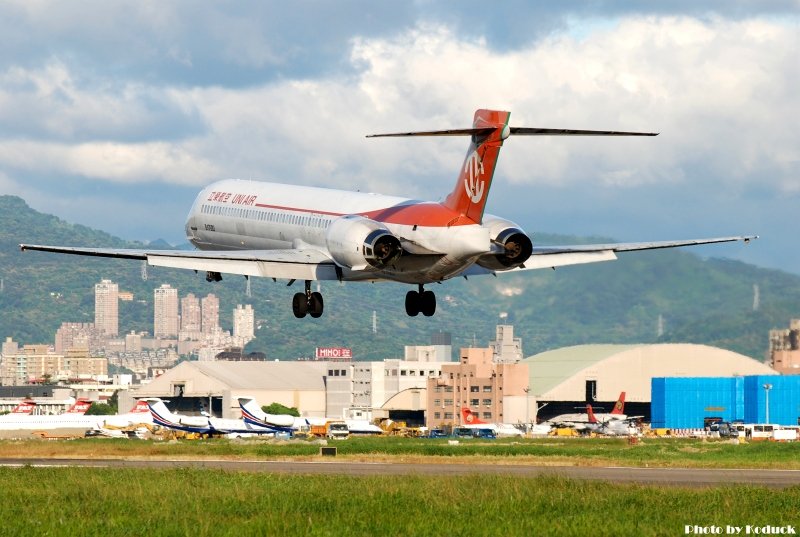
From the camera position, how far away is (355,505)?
38.7 meters

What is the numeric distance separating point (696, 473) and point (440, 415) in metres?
134

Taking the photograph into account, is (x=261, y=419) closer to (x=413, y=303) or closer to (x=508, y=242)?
(x=413, y=303)

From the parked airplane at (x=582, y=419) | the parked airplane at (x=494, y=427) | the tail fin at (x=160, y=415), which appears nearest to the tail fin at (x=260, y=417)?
the tail fin at (x=160, y=415)

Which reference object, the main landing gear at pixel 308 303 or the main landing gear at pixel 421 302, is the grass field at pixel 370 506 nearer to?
the main landing gear at pixel 421 302

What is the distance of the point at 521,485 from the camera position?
44625mm

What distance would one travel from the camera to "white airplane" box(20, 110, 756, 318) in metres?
47.2

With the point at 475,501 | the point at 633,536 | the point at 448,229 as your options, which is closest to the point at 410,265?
the point at 448,229

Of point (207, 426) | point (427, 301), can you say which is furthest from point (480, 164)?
point (207, 426)

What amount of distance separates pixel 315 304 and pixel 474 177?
35.2 feet

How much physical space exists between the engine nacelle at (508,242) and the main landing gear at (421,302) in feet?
18.1

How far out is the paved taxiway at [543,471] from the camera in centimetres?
5488

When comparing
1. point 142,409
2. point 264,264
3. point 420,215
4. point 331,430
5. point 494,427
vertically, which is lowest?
point 331,430

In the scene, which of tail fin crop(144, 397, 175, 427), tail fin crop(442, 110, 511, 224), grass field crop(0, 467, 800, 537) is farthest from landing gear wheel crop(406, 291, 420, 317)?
tail fin crop(144, 397, 175, 427)

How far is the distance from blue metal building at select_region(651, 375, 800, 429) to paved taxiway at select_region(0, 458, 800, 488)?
10797 centimetres
